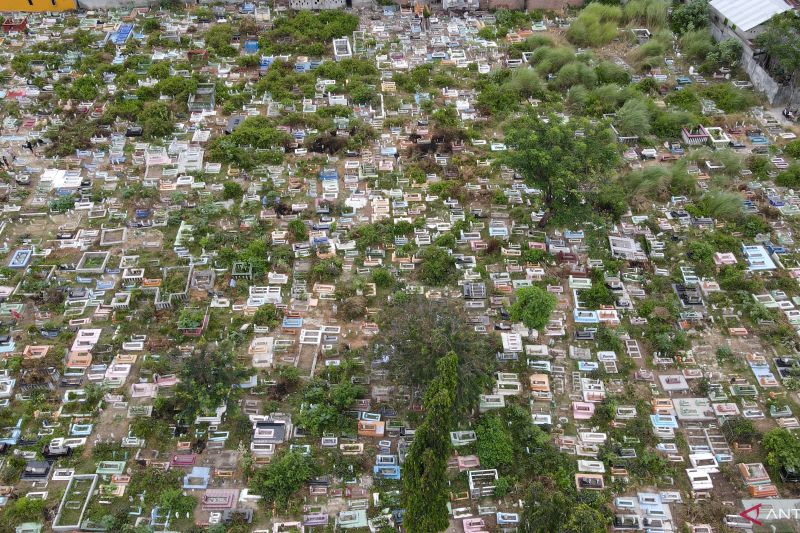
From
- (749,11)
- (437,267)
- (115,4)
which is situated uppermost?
(749,11)

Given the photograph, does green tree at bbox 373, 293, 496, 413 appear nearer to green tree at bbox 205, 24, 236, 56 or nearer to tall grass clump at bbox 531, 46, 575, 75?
tall grass clump at bbox 531, 46, 575, 75

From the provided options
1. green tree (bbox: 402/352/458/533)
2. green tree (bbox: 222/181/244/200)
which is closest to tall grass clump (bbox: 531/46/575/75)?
green tree (bbox: 222/181/244/200)

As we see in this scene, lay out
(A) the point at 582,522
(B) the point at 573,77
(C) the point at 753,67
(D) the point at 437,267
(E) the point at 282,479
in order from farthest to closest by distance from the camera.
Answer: (C) the point at 753,67 → (B) the point at 573,77 → (D) the point at 437,267 → (E) the point at 282,479 → (A) the point at 582,522

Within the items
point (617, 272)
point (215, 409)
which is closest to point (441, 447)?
point (215, 409)

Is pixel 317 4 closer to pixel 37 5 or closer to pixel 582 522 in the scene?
pixel 37 5

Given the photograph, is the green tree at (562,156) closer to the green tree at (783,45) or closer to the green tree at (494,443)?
the green tree at (494,443)

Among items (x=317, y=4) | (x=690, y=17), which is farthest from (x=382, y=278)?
(x=690, y=17)
